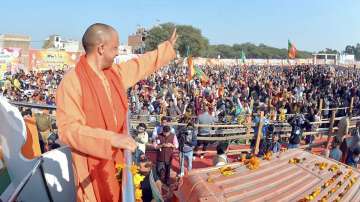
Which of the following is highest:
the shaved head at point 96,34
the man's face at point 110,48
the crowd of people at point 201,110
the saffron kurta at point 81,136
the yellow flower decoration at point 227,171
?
the shaved head at point 96,34

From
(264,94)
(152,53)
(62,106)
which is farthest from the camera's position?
(264,94)

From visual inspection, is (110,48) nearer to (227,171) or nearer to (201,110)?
(227,171)

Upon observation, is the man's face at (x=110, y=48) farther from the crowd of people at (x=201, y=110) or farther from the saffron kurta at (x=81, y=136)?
the crowd of people at (x=201, y=110)

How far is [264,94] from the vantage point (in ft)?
70.4

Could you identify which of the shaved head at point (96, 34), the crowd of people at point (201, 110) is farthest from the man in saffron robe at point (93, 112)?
the crowd of people at point (201, 110)

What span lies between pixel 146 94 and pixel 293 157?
47.1 feet

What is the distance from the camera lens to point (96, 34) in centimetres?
244

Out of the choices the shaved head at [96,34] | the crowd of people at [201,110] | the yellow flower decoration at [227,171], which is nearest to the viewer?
the shaved head at [96,34]

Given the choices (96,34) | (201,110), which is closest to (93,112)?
(96,34)

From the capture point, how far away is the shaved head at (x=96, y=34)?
2.44 meters

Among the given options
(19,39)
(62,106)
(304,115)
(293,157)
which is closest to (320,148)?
(304,115)

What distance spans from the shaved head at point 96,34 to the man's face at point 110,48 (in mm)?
22

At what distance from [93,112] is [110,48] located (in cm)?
42

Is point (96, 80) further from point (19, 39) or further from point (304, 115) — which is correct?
point (19, 39)
